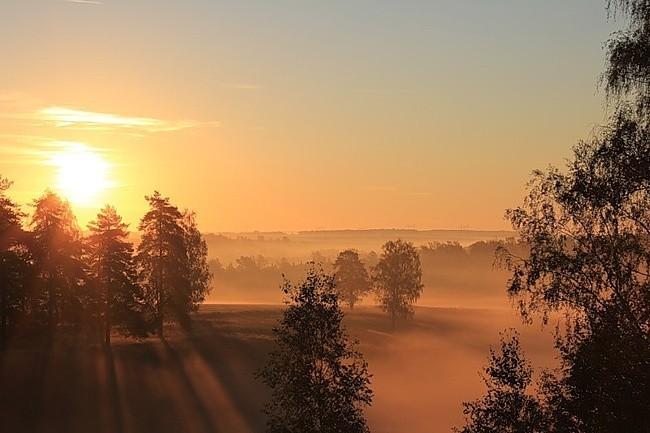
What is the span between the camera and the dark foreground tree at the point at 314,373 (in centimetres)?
2378

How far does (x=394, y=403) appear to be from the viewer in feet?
199

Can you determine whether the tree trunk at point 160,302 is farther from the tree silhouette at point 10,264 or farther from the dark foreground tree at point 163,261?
the tree silhouette at point 10,264

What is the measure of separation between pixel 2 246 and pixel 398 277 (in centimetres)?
6391

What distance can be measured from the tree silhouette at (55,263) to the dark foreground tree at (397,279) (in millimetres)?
54161

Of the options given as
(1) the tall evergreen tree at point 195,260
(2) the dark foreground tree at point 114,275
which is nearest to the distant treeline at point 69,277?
(2) the dark foreground tree at point 114,275

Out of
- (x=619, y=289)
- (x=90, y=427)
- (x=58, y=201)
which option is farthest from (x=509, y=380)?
(x=58, y=201)

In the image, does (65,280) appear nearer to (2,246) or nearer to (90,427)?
(2,246)

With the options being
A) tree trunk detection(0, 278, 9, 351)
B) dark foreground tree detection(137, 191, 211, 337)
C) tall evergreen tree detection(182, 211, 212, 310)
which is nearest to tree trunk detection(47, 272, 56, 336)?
tree trunk detection(0, 278, 9, 351)

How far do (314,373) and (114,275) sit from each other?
3662 centimetres

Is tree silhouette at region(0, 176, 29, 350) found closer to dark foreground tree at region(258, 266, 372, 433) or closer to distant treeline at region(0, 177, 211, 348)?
distant treeline at region(0, 177, 211, 348)

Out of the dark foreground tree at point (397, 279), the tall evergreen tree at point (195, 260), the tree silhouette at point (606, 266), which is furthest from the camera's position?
the dark foreground tree at point (397, 279)

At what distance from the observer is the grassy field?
4672 cm

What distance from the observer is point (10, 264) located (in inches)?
2007

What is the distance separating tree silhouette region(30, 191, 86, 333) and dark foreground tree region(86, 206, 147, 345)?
1.40 metres
